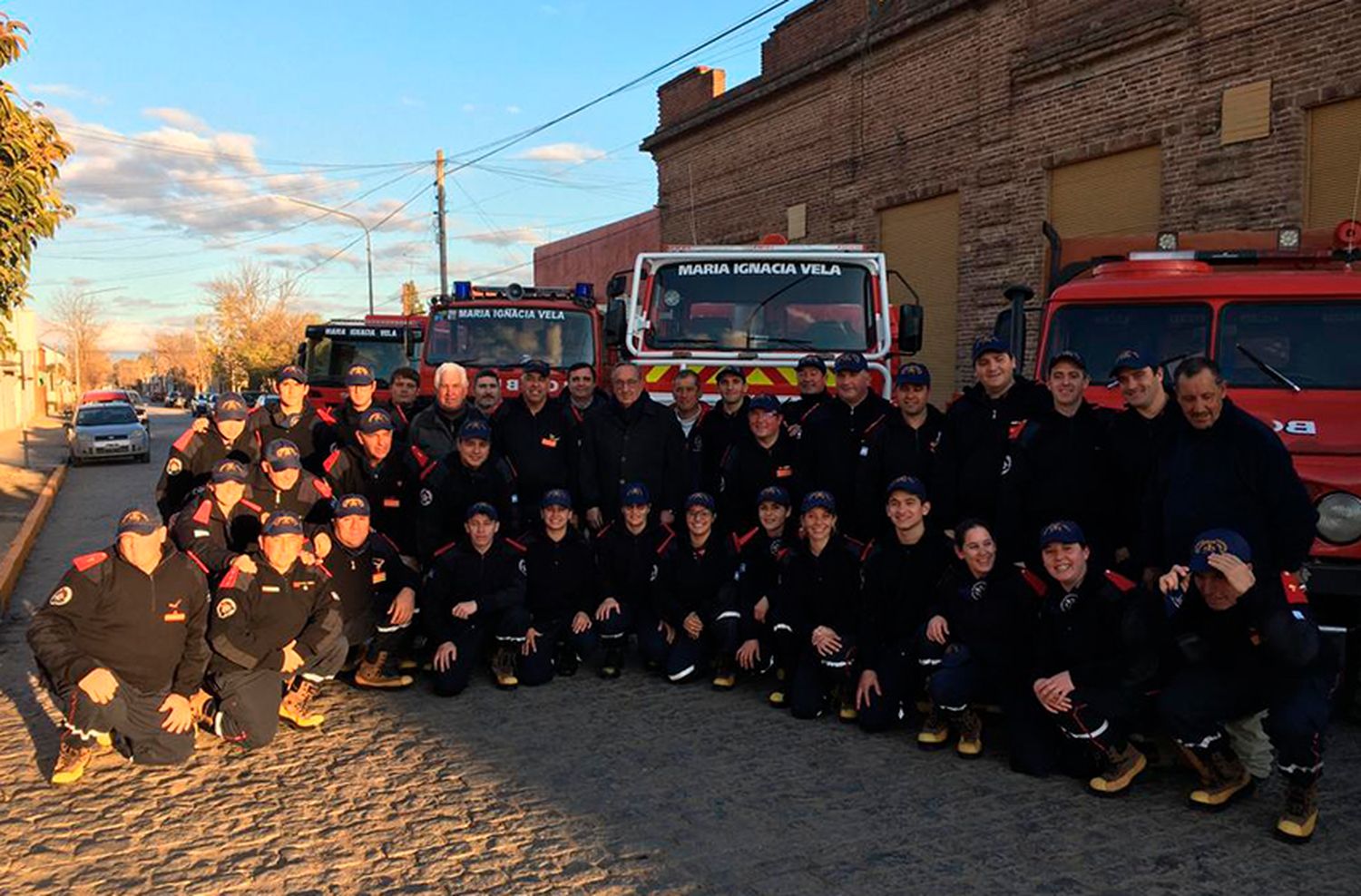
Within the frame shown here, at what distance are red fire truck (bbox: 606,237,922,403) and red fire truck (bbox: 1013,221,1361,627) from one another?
3.94 feet

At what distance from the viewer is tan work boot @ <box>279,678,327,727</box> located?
545 centimetres

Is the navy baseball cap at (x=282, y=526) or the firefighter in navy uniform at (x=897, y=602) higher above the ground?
the navy baseball cap at (x=282, y=526)

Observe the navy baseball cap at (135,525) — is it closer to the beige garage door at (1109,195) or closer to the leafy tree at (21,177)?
the leafy tree at (21,177)

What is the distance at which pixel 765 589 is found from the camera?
20.6 ft

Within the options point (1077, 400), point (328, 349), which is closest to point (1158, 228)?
point (1077, 400)

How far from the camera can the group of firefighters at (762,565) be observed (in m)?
4.40

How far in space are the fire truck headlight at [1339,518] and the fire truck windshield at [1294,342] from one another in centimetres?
106

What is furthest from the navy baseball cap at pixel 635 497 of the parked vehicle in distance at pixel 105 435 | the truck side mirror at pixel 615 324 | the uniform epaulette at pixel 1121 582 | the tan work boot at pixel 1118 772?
the parked vehicle in distance at pixel 105 435

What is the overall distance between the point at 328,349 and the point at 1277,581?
1351 centimetres

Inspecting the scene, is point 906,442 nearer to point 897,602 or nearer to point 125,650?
point 897,602

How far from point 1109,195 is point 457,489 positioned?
33.9 ft

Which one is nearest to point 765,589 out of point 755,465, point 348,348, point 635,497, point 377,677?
A: point 755,465

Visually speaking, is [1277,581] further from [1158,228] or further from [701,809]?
[1158,228]

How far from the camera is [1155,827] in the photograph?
4141mm
